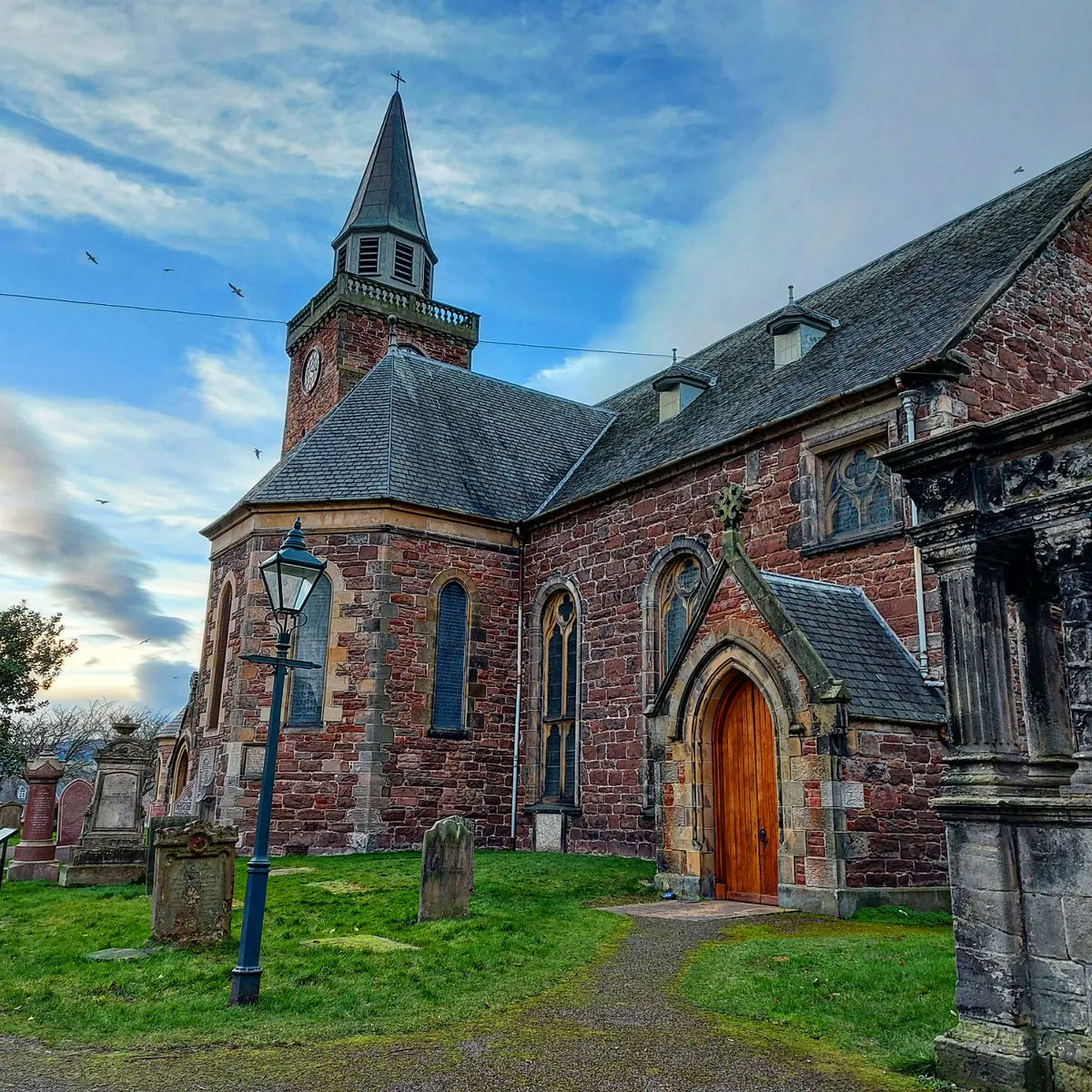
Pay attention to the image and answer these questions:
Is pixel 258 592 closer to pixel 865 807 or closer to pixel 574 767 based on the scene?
pixel 574 767

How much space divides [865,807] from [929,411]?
569 centimetres

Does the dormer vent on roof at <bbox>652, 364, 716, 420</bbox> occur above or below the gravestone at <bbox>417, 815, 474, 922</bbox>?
above

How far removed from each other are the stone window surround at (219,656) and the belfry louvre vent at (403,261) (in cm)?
1672

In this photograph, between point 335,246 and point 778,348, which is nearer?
point 778,348

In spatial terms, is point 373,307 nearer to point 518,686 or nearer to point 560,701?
point 518,686

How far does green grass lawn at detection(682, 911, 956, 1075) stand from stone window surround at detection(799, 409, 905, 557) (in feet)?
19.9

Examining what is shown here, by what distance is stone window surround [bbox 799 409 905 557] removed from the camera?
1383cm

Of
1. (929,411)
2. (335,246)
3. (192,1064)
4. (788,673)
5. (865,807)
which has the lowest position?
(192,1064)

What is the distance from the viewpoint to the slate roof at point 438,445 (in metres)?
20.3

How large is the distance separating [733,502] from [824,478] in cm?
146

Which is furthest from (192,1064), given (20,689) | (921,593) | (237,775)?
(20,689)

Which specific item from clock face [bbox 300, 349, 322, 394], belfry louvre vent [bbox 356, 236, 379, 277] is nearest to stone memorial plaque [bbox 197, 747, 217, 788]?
clock face [bbox 300, 349, 322, 394]

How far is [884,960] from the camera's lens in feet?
25.8

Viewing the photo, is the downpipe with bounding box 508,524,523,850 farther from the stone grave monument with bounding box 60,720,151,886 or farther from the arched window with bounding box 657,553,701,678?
the stone grave monument with bounding box 60,720,151,886
